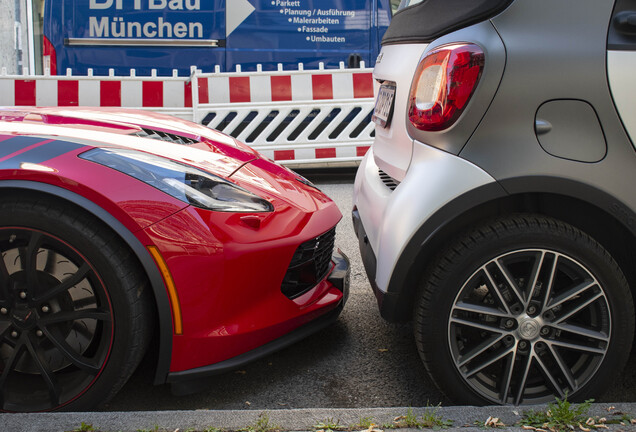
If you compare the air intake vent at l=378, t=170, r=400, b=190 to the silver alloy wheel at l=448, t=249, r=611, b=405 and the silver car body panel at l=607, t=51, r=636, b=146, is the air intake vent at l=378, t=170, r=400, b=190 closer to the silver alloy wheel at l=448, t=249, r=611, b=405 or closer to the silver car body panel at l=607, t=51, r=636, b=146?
the silver alloy wheel at l=448, t=249, r=611, b=405

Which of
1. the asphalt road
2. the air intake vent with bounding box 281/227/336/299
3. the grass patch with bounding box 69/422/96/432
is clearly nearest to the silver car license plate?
the air intake vent with bounding box 281/227/336/299

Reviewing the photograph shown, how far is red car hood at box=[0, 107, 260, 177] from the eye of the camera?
2.42m

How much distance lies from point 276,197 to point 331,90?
4.62 metres

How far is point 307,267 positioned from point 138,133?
2.85 ft

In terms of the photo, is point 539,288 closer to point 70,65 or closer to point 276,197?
point 276,197

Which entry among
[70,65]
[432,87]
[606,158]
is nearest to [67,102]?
[70,65]

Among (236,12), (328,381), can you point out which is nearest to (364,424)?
(328,381)

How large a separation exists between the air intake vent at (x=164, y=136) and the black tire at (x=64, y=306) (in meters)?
0.64

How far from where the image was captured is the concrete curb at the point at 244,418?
6.17 ft

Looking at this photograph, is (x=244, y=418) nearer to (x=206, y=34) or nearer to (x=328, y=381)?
(x=328, y=381)

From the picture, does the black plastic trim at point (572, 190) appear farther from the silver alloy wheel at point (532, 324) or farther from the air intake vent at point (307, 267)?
the air intake vent at point (307, 267)

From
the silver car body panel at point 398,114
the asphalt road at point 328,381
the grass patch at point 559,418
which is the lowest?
the asphalt road at point 328,381

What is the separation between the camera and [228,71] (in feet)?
22.9

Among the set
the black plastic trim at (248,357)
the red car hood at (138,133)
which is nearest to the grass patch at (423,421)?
the black plastic trim at (248,357)
